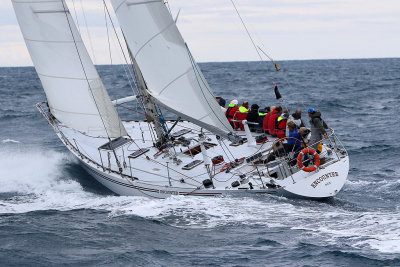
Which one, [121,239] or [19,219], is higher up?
[19,219]

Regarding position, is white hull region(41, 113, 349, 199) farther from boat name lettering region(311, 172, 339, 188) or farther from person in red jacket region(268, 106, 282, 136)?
person in red jacket region(268, 106, 282, 136)

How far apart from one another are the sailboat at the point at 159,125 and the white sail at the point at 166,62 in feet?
0.08

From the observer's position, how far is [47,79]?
586 inches

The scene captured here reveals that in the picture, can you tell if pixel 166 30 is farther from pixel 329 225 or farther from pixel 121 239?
pixel 329 225

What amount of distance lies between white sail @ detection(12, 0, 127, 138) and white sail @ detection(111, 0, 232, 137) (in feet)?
7.43

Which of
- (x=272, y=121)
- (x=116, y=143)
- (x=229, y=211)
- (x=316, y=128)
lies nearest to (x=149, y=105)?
(x=116, y=143)

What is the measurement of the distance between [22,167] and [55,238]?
677cm

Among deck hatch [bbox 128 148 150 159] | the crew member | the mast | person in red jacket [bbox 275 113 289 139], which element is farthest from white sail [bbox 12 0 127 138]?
the crew member

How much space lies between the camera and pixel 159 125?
14.9 metres

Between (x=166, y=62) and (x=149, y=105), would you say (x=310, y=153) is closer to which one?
(x=166, y=62)

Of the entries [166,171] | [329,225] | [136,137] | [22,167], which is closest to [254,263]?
[329,225]

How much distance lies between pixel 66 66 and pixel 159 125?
301 cm

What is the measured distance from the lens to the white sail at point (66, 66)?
553 inches

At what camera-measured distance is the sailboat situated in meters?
12.1
